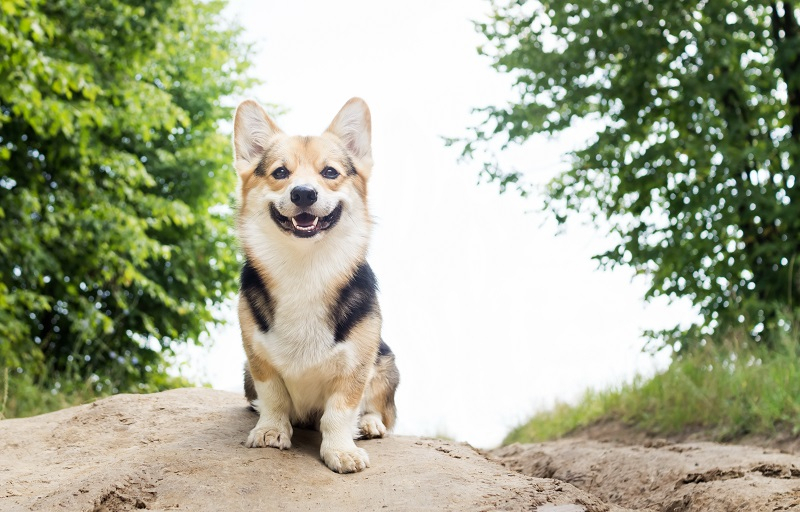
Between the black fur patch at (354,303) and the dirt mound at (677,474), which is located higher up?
the black fur patch at (354,303)

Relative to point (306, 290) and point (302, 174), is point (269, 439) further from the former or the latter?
point (302, 174)

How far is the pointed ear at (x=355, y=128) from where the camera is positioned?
4.62m

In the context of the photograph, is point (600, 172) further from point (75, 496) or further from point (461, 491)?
point (75, 496)

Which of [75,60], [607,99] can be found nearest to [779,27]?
[607,99]

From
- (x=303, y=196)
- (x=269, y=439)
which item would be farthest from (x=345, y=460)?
(x=303, y=196)

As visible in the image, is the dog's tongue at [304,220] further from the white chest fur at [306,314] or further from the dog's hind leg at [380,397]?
the dog's hind leg at [380,397]

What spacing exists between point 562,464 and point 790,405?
9.05 ft

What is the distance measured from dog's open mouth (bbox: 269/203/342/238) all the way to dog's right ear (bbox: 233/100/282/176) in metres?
0.49

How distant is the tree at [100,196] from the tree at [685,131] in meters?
5.62

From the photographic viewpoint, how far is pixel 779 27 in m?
11.4

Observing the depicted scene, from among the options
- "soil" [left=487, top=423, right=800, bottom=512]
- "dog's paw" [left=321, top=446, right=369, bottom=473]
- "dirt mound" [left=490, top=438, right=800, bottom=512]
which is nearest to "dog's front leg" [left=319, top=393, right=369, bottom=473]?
"dog's paw" [left=321, top=446, right=369, bottom=473]

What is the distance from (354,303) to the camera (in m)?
4.32

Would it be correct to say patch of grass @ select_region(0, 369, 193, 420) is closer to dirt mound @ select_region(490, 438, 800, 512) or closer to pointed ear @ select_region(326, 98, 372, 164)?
dirt mound @ select_region(490, 438, 800, 512)

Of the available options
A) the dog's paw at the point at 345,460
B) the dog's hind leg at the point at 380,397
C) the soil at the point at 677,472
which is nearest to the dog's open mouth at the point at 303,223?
the dog's hind leg at the point at 380,397
